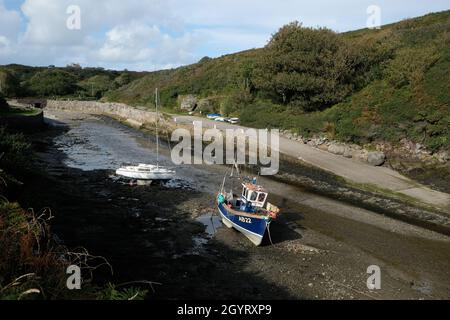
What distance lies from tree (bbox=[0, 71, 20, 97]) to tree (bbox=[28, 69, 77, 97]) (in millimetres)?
8747

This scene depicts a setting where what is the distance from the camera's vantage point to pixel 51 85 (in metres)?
120

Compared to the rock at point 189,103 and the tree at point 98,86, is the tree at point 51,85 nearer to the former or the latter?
the tree at point 98,86

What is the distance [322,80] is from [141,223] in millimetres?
31135

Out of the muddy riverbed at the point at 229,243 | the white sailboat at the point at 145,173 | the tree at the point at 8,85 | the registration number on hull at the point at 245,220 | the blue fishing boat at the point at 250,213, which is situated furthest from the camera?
the tree at the point at 8,85

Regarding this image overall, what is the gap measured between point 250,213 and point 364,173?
17511 mm

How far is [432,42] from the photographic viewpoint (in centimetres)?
4575

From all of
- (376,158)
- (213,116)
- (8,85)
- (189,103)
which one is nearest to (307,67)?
(376,158)

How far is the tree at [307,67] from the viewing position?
46.5m

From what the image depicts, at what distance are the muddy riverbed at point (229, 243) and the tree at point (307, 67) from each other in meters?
17.8
